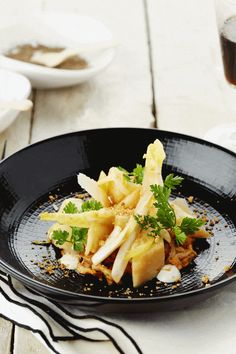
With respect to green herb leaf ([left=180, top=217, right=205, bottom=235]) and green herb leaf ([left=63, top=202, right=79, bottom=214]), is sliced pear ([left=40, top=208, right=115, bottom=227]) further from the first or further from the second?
green herb leaf ([left=180, top=217, right=205, bottom=235])

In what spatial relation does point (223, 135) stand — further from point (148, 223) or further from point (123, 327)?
point (123, 327)

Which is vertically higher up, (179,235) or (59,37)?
(59,37)

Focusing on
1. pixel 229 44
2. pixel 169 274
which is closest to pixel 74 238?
pixel 169 274

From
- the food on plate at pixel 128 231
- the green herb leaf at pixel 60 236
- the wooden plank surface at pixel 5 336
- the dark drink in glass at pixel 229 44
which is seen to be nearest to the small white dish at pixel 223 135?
the dark drink in glass at pixel 229 44

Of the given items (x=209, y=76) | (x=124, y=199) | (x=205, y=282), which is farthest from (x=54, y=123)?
(x=205, y=282)

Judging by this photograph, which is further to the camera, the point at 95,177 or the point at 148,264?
the point at 95,177

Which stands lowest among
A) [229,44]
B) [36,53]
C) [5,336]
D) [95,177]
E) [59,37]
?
[5,336]

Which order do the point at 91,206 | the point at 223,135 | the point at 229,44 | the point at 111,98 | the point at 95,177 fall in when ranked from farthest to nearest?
the point at 111,98, the point at 223,135, the point at 229,44, the point at 95,177, the point at 91,206

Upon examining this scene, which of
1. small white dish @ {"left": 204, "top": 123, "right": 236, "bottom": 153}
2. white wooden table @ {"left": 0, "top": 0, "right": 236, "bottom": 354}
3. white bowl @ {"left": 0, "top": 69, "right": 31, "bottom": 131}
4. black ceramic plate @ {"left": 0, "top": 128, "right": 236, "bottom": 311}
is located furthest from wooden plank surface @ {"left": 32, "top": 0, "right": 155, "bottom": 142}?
black ceramic plate @ {"left": 0, "top": 128, "right": 236, "bottom": 311}
